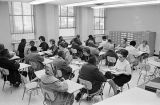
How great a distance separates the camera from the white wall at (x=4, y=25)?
8.41 meters

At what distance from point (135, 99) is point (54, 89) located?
154 centimetres

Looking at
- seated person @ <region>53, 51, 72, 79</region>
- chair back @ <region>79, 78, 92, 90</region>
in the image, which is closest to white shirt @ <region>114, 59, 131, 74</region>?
chair back @ <region>79, 78, 92, 90</region>

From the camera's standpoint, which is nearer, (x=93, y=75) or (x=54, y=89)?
(x=54, y=89)

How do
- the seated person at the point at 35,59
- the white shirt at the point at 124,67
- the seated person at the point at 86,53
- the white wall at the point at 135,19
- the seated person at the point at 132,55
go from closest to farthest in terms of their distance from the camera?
the white shirt at the point at 124,67, the seated person at the point at 35,59, the seated person at the point at 86,53, the seated person at the point at 132,55, the white wall at the point at 135,19

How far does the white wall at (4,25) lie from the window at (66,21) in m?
3.53

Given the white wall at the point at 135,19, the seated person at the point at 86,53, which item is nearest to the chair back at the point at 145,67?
the seated person at the point at 86,53

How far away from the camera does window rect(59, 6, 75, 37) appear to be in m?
11.2

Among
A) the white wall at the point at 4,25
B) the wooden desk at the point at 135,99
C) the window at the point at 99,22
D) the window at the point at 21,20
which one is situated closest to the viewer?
the wooden desk at the point at 135,99

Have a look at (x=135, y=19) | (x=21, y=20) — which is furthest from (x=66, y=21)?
(x=135, y=19)

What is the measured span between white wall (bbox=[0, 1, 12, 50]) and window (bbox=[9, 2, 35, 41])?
0.47m

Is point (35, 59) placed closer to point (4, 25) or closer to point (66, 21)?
point (4, 25)

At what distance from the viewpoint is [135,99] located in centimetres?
257

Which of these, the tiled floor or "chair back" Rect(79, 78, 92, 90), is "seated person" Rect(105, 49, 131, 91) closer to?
the tiled floor

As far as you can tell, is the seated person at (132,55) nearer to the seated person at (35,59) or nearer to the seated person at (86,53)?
the seated person at (86,53)
